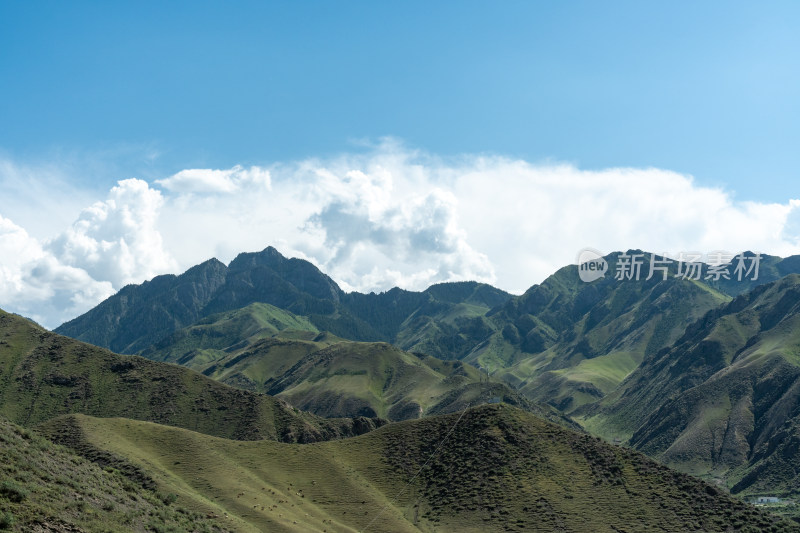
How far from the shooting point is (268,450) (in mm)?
128000

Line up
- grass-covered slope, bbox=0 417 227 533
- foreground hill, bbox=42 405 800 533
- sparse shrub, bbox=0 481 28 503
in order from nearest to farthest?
grass-covered slope, bbox=0 417 227 533 → sparse shrub, bbox=0 481 28 503 → foreground hill, bbox=42 405 800 533

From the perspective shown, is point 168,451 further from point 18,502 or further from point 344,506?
point 18,502

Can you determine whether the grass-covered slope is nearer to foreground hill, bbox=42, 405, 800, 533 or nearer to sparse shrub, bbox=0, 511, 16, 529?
sparse shrub, bbox=0, 511, 16, 529

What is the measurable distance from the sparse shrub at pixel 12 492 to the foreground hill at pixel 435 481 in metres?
47.3

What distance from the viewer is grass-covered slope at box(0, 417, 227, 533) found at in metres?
39.4

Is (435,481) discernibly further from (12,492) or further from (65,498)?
(12,492)

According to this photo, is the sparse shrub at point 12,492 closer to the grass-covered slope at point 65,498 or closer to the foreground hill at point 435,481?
the grass-covered slope at point 65,498

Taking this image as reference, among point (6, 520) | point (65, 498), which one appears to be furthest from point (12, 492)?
point (65, 498)

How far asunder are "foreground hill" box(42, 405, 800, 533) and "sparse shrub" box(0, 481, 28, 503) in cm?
4730

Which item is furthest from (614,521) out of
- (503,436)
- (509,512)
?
(503,436)

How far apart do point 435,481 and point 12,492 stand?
91.6 meters

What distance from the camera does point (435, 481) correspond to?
122438 millimetres

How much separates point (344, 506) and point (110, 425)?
4992 centimetres

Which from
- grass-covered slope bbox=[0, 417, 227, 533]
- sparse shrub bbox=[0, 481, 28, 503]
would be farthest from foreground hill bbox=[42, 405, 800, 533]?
sparse shrub bbox=[0, 481, 28, 503]
